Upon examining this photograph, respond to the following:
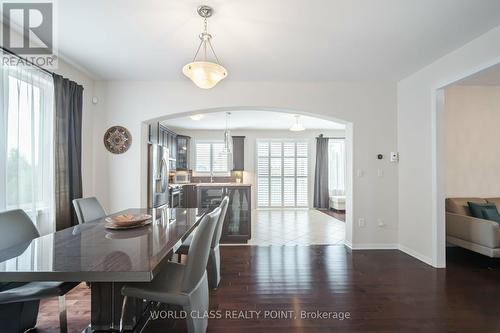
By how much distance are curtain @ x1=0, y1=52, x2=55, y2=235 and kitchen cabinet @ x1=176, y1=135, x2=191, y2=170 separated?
14.3ft

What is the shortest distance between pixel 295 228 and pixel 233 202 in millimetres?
1760

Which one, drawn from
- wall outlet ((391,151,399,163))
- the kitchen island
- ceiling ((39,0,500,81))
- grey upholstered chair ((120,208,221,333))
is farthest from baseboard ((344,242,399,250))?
grey upholstered chair ((120,208,221,333))

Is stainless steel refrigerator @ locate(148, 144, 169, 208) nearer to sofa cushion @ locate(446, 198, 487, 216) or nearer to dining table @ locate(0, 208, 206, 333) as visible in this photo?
dining table @ locate(0, 208, 206, 333)

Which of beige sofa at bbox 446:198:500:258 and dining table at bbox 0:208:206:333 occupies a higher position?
dining table at bbox 0:208:206:333

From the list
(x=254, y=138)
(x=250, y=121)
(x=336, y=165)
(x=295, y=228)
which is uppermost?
(x=250, y=121)

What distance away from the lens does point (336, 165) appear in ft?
26.2

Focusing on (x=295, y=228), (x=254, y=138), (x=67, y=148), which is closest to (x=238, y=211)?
(x=295, y=228)

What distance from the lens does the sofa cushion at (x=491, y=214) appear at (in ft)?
10.7

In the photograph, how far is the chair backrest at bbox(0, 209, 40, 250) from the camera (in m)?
1.74

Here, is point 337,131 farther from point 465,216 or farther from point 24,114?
point 24,114

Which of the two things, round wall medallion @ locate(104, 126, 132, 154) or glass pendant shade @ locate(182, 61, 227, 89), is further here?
round wall medallion @ locate(104, 126, 132, 154)

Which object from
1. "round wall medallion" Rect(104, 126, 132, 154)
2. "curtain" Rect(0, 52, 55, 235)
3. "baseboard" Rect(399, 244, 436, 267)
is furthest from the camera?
"round wall medallion" Rect(104, 126, 132, 154)

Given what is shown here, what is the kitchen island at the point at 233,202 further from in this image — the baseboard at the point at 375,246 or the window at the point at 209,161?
the window at the point at 209,161

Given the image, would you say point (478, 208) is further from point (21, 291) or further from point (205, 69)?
point (21, 291)
